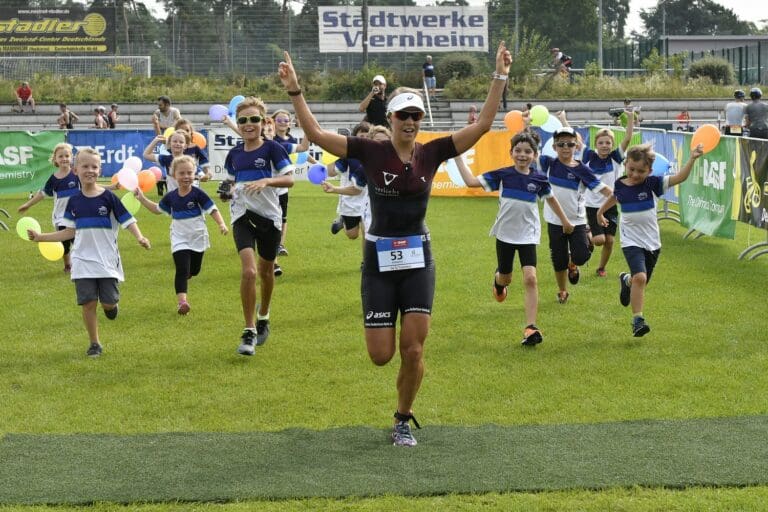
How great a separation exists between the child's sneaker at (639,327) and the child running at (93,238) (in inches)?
175

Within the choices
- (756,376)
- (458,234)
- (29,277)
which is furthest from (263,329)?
(458,234)

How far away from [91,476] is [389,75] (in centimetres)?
4000

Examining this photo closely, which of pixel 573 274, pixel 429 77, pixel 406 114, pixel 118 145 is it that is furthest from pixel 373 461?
pixel 429 77

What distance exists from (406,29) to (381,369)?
128 feet

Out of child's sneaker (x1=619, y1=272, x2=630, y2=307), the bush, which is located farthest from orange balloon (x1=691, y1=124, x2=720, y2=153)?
the bush

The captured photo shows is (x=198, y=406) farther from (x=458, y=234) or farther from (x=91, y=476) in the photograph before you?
(x=458, y=234)

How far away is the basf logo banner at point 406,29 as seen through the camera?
45875 mm

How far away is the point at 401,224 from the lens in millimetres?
6871

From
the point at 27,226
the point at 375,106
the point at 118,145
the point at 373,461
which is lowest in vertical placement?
the point at 373,461

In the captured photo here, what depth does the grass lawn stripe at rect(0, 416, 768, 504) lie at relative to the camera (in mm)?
6059

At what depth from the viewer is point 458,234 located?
60.1 ft

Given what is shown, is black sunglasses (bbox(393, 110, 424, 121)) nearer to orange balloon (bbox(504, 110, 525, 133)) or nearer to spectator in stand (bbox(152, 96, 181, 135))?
orange balloon (bbox(504, 110, 525, 133))

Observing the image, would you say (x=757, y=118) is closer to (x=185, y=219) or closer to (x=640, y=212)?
(x=640, y=212)

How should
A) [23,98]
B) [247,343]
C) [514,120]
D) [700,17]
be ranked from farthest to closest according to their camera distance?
[700,17] → [23,98] → [514,120] → [247,343]
